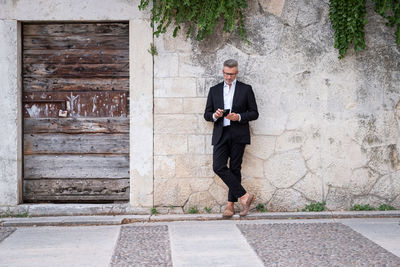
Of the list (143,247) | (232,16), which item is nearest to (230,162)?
(232,16)

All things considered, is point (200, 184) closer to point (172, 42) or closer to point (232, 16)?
point (172, 42)

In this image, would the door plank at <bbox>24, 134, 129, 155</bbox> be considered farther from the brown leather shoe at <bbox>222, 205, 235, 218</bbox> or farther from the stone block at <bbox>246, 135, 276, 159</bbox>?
the stone block at <bbox>246, 135, 276, 159</bbox>

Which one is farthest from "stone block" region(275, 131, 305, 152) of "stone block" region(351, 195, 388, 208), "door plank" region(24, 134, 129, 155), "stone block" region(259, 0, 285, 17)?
"door plank" region(24, 134, 129, 155)

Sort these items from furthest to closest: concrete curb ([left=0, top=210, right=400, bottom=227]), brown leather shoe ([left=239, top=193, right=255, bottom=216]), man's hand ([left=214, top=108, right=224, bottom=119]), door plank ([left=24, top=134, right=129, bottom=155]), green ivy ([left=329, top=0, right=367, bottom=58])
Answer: door plank ([left=24, top=134, right=129, bottom=155]) → green ivy ([left=329, top=0, right=367, bottom=58]) → brown leather shoe ([left=239, top=193, right=255, bottom=216]) → concrete curb ([left=0, top=210, right=400, bottom=227]) → man's hand ([left=214, top=108, right=224, bottom=119])

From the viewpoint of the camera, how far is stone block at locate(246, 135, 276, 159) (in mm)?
6957

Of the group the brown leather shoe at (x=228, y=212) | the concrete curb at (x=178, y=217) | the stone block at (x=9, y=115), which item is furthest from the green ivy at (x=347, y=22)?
the stone block at (x=9, y=115)

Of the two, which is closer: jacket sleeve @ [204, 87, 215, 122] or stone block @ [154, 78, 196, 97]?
jacket sleeve @ [204, 87, 215, 122]

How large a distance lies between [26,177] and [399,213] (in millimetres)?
4804

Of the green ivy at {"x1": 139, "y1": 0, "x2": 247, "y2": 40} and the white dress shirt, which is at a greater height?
the green ivy at {"x1": 139, "y1": 0, "x2": 247, "y2": 40}

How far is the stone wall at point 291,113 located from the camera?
22.7 feet

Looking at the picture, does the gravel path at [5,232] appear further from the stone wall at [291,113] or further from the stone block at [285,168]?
the stone block at [285,168]

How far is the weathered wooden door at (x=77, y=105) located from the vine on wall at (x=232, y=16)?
627 millimetres

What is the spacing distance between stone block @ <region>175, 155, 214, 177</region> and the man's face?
1.06 meters

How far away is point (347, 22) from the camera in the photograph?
669 cm
